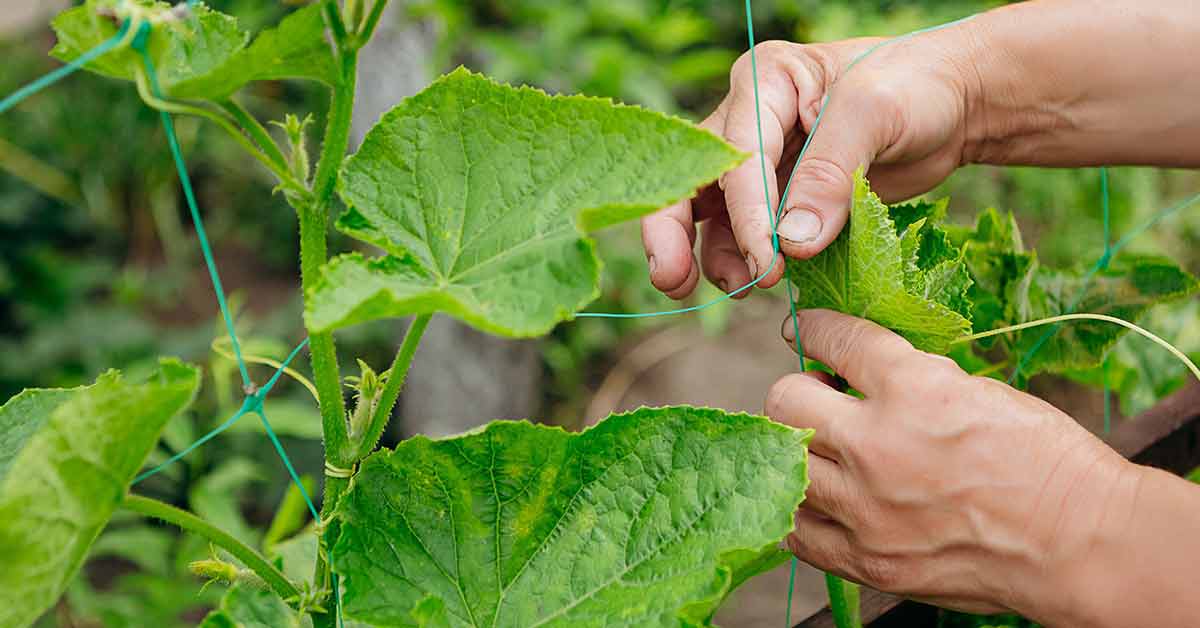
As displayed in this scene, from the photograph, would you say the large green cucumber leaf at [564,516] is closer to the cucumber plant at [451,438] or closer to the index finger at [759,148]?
the cucumber plant at [451,438]

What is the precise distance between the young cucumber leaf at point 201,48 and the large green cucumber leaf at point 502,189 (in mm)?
86

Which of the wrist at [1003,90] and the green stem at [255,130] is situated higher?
the green stem at [255,130]

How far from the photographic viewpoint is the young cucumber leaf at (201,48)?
0.63 m

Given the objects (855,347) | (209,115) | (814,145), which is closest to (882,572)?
(855,347)

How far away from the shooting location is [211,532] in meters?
0.71

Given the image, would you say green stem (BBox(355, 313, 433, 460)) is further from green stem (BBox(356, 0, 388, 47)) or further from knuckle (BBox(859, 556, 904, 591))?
knuckle (BBox(859, 556, 904, 591))

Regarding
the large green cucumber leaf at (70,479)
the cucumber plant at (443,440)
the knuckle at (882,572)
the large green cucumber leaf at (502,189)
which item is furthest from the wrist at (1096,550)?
the large green cucumber leaf at (70,479)

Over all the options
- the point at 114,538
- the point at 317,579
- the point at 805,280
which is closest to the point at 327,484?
the point at 317,579

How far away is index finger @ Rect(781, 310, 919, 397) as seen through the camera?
0.93 metres

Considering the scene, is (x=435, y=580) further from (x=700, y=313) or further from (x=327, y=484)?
(x=700, y=313)

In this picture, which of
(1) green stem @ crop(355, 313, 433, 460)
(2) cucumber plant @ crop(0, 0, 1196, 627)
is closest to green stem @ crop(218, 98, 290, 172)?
(2) cucumber plant @ crop(0, 0, 1196, 627)

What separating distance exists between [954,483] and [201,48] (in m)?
0.65

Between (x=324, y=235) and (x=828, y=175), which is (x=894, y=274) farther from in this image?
(x=324, y=235)

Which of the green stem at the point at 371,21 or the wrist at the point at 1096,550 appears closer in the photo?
the green stem at the point at 371,21
